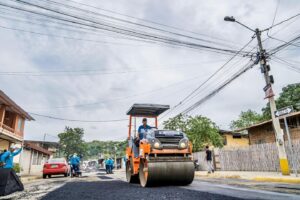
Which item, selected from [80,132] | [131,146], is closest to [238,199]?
[131,146]

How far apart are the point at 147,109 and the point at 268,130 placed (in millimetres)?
19805

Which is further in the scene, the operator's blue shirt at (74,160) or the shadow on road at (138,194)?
the operator's blue shirt at (74,160)

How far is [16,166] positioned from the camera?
22.5m

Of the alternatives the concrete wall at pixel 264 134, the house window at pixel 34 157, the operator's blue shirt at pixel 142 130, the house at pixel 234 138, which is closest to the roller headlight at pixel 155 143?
the operator's blue shirt at pixel 142 130

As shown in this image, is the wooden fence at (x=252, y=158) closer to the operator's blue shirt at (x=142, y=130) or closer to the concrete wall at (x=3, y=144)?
the operator's blue shirt at (x=142, y=130)

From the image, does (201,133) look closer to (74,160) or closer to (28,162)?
(74,160)

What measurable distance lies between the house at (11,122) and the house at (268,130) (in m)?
23.3

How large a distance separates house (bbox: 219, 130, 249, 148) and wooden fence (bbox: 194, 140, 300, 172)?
12.4 metres

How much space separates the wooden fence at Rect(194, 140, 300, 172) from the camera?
14.3 metres

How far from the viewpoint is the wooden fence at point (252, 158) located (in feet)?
47.0

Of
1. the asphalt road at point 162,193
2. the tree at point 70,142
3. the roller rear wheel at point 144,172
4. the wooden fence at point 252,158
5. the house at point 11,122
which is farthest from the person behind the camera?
the tree at point 70,142

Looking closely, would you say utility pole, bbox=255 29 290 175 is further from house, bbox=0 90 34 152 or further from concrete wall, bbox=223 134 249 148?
concrete wall, bbox=223 134 249 148

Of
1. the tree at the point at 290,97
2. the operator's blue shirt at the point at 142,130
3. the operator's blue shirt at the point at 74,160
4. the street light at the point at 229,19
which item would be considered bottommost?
the operator's blue shirt at the point at 74,160

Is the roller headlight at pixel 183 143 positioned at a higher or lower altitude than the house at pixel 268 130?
lower
